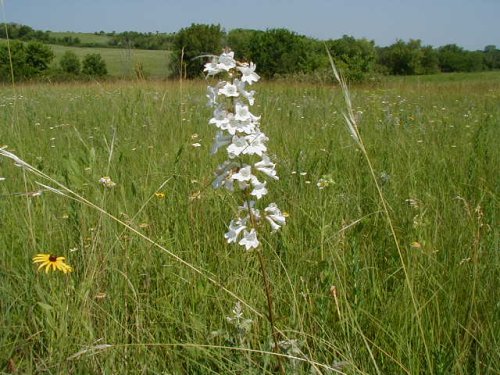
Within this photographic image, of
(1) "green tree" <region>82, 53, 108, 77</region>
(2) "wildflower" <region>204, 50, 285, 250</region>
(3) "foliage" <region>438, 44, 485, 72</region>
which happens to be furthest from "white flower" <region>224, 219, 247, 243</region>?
(3) "foliage" <region>438, 44, 485, 72</region>

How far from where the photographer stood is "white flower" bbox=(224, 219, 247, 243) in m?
1.26

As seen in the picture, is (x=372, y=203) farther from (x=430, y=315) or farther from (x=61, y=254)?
(x=61, y=254)

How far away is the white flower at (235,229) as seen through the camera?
1.26 metres

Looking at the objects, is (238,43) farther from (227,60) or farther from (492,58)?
(492,58)

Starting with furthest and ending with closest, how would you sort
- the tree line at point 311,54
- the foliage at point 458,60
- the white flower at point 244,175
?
the foliage at point 458,60 < the tree line at point 311,54 < the white flower at point 244,175

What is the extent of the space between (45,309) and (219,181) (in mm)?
699

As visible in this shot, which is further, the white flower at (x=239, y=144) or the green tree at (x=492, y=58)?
the green tree at (x=492, y=58)

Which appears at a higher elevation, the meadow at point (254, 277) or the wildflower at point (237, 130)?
the wildflower at point (237, 130)

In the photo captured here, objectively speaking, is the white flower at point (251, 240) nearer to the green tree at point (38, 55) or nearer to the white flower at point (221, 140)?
the white flower at point (221, 140)

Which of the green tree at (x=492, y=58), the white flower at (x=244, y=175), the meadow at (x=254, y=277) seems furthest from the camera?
the green tree at (x=492, y=58)

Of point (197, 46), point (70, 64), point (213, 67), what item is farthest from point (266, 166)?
point (70, 64)

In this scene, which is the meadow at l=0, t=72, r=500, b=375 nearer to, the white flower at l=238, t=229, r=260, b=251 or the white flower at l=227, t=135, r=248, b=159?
the white flower at l=238, t=229, r=260, b=251

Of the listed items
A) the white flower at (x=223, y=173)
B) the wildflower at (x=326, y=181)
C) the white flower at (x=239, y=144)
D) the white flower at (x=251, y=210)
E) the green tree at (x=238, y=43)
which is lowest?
the wildflower at (x=326, y=181)

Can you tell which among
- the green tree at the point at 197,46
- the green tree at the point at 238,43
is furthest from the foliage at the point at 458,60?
the green tree at the point at 197,46
